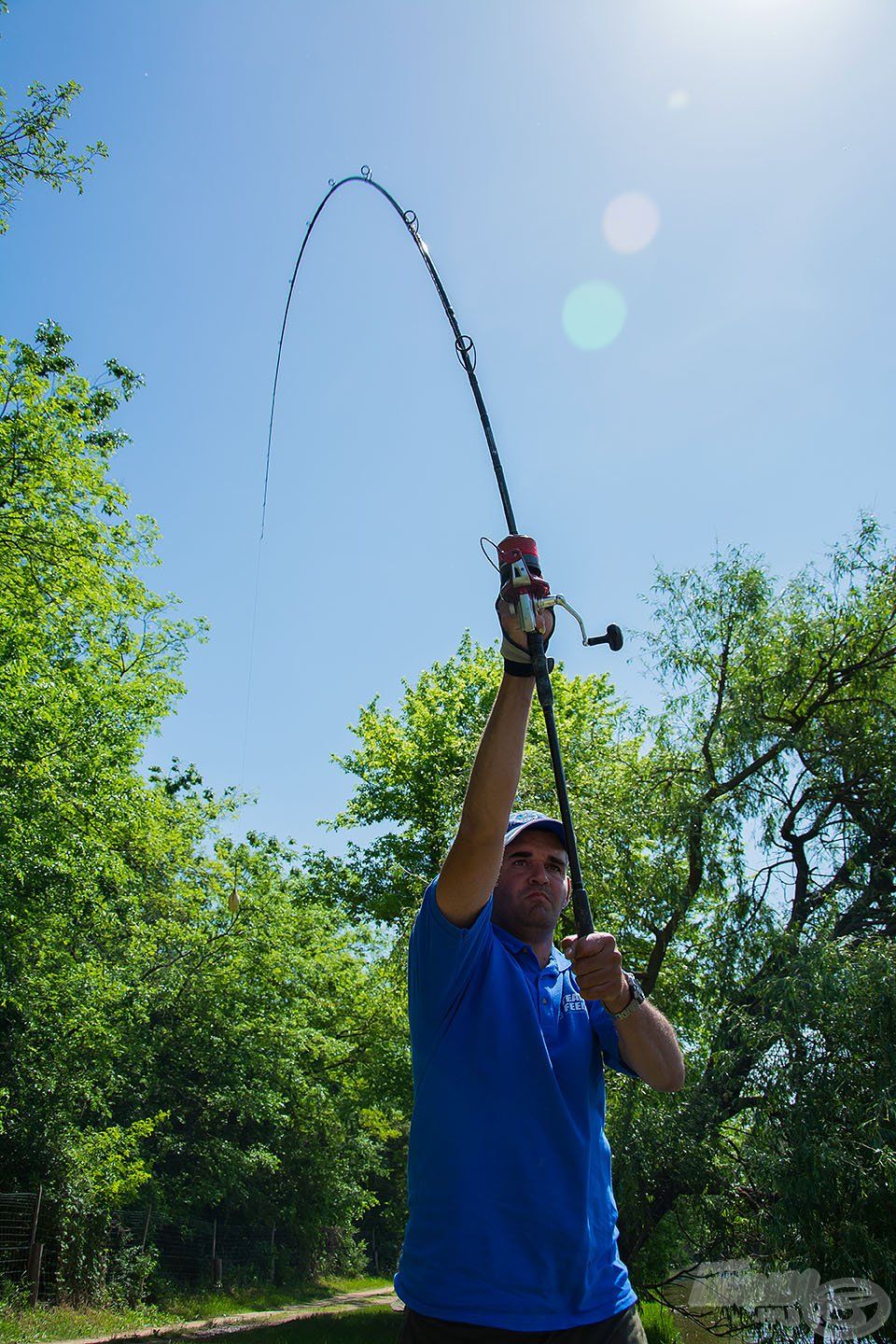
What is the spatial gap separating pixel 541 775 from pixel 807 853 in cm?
342

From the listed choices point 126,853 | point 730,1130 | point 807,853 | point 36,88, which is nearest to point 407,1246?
point 730,1130

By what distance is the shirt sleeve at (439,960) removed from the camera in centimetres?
236

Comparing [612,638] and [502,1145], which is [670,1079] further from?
[612,638]

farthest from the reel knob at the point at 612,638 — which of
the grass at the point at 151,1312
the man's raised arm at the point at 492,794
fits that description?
the grass at the point at 151,1312

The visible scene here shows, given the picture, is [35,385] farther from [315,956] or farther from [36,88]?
[315,956]

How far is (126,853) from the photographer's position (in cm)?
2200

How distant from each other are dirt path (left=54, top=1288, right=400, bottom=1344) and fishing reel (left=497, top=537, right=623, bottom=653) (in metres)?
11.6

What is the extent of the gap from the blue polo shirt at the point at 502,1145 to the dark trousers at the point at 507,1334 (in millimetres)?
24

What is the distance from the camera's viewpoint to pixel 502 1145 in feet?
7.25

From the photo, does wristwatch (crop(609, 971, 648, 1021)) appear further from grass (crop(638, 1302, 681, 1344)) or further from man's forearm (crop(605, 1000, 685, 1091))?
grass (crop(638, 1302, 681, 1344))

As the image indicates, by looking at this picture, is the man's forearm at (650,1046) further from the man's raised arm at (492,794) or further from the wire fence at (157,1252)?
the wire fence at (157,1252)

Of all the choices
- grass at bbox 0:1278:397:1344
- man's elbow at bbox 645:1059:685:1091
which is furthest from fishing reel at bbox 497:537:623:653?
grass at bbox 0:1278:397:1344

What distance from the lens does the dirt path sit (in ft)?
46.3

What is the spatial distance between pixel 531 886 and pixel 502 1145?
29.0 inches
